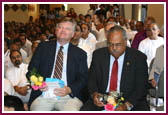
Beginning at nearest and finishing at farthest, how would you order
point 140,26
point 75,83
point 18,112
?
point 18,112, point 75,83, point 140,26

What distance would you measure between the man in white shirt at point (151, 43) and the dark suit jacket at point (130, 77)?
218 centimetres

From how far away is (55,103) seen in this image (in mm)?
3461

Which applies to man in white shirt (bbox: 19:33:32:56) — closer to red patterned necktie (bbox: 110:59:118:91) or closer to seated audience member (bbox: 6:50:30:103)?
seated audience member (bbox: 6:50:30:103)

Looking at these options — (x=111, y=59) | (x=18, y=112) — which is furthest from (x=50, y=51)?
(x=18, y=112)

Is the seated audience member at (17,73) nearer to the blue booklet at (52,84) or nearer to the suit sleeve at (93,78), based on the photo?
the blue booklet at (52,84)

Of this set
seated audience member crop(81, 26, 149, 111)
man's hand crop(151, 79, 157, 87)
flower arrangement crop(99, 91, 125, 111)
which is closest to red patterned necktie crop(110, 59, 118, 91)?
seated audience member crop(81, 26, 149, 111)

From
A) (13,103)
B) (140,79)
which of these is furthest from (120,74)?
(13,103)

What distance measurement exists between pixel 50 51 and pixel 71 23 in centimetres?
38

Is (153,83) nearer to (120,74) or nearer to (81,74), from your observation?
(120,74)

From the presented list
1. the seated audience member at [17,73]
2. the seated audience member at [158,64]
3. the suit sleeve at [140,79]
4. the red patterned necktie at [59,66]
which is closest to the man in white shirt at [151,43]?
the seated audience member at [158,64]

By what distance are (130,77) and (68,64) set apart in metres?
0.68

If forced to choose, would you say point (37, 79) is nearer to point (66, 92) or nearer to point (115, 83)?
point (66, 92)

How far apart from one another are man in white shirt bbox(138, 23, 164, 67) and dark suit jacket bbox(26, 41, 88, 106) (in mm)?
2238

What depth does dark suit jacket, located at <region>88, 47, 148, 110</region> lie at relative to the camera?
3.36m
